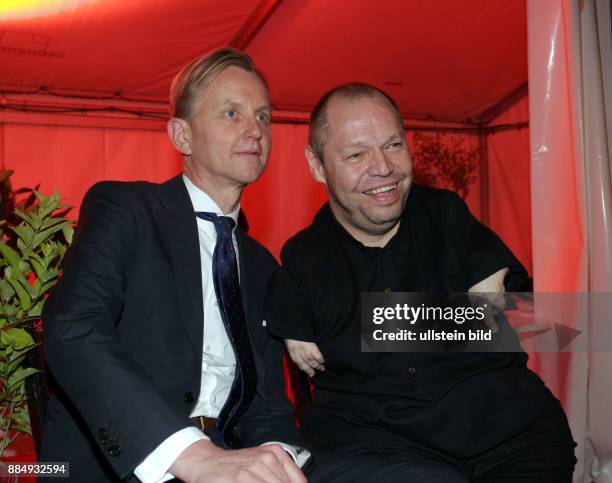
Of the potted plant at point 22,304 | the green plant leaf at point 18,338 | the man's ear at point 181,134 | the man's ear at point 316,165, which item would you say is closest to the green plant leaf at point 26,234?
the potted plant at point 22,304

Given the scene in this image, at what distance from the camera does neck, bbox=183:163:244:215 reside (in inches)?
85.5

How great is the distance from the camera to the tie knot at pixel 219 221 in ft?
6.73

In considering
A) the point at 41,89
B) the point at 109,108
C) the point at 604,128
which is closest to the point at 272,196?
the point at 109,108

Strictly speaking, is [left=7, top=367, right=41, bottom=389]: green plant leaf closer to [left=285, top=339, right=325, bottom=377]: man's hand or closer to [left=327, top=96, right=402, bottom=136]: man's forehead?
[left=285, top=339, right=325, bottom=377]: man's hand

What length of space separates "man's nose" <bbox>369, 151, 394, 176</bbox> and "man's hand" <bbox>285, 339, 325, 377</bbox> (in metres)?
0.58

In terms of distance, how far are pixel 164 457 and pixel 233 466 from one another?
0.54 feet

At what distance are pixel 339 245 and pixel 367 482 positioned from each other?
30.2 inches

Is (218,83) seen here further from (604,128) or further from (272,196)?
(272,196)

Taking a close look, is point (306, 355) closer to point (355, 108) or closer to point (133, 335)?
point (133, 335)

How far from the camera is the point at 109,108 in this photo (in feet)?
24.5

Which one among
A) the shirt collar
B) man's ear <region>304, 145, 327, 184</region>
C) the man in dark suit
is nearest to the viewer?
the man in dark suit

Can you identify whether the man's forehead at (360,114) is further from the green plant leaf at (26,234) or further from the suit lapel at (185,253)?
the green plant leaf at (26,234)

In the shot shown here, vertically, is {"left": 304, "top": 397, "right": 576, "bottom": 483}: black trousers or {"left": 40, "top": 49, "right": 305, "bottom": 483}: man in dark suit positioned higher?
{"left": 40, "top": 49, "right": 305, "bottom": 483}: man in dark suit

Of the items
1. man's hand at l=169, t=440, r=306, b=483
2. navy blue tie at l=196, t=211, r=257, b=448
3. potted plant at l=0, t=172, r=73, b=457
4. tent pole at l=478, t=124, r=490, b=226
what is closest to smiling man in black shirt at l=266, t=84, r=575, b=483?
navy blue tie at l=196, t=211, r=257, b=448
